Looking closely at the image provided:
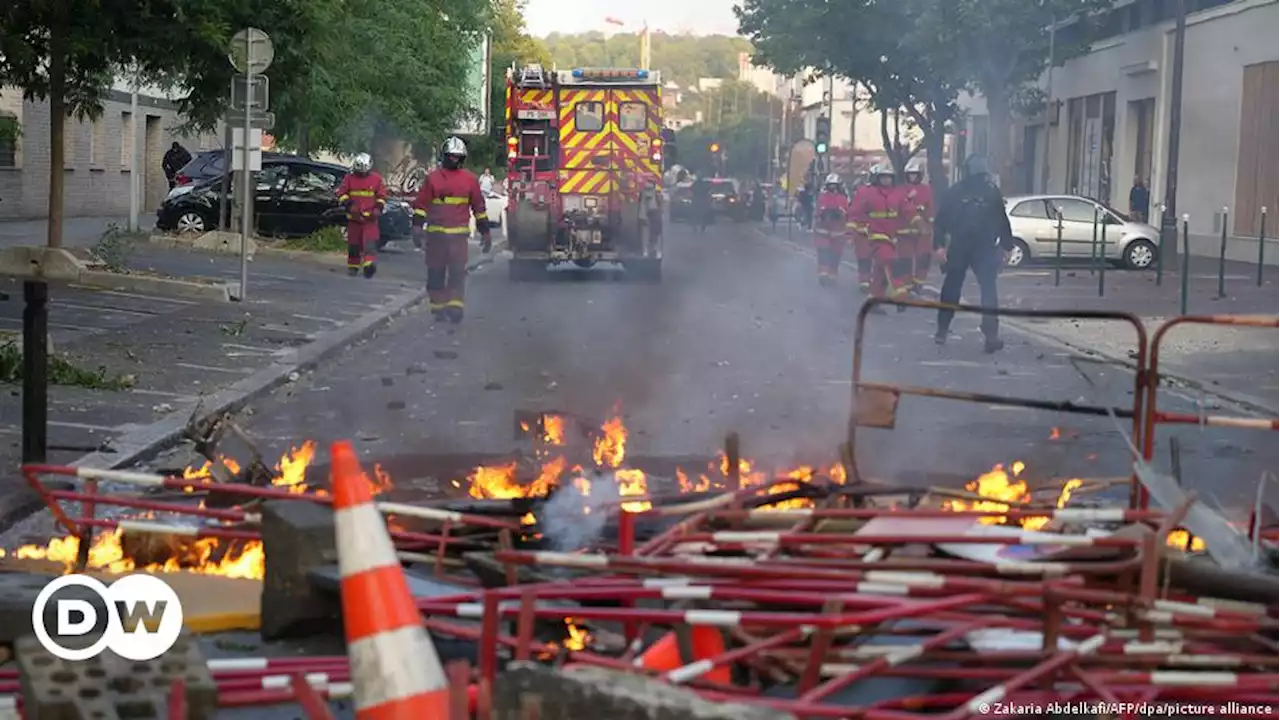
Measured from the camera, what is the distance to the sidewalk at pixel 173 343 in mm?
9781

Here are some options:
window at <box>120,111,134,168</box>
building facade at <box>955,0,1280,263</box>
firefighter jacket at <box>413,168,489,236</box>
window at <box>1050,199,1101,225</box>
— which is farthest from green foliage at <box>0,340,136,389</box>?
window at <box>120,111,134,168</box>

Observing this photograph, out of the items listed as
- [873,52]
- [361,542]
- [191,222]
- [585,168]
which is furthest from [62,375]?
[873,52]

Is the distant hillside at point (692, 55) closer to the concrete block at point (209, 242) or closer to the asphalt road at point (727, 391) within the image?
the concrete block at point (209, 242)

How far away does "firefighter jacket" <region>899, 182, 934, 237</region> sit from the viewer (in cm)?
1939

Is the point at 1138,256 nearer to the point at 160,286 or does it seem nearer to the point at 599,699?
the point at 160,286

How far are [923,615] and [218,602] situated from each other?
2.46 metres

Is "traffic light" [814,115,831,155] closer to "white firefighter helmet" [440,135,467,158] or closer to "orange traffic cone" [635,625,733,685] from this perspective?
"white firefighter helmet" [440,135,467,158]

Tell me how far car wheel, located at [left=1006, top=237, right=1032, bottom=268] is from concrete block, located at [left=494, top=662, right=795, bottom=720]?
28973 mm

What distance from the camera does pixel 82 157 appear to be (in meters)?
40.8

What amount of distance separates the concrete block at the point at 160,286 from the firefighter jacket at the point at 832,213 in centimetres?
881

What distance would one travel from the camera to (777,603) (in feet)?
14.9

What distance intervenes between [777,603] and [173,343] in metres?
10.9

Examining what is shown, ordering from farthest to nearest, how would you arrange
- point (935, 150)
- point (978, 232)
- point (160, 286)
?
point (935, 150), point (160, 286), point (978, 232)

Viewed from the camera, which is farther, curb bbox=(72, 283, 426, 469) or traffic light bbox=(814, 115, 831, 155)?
traffic light bbox=(814, 115, 831, 155)
